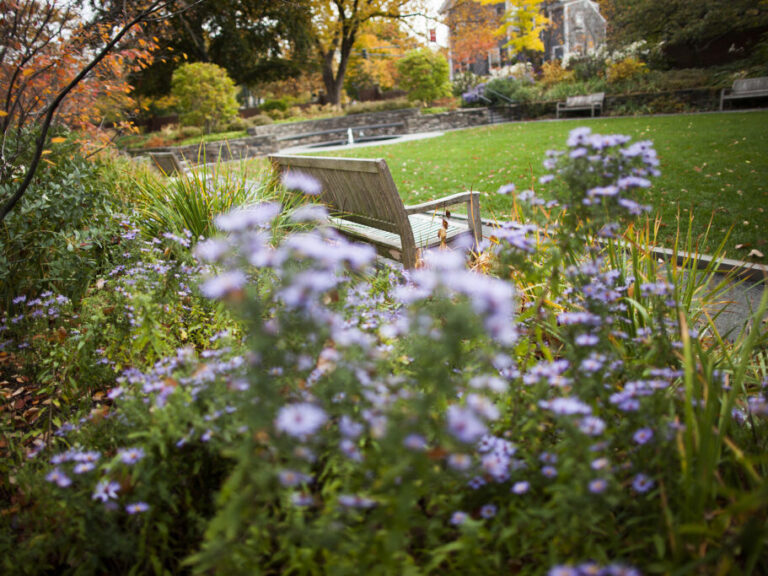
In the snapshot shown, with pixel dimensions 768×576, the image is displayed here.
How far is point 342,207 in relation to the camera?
389cm

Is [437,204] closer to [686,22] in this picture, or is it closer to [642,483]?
[642,483]

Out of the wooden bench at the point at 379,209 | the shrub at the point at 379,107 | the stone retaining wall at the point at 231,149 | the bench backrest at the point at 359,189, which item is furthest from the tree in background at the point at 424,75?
the wooden bench at the point at 379,209

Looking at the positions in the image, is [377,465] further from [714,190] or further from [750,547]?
[714,190]

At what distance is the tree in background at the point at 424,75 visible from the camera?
19.6 metres

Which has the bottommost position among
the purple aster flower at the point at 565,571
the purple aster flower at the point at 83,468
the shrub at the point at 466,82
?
the purple aster flower at the point at 565,571

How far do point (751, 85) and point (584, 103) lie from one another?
429 centimetres

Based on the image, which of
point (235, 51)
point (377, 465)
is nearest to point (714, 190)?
point (377, 465)

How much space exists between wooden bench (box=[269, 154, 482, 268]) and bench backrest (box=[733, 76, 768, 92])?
1181 cm

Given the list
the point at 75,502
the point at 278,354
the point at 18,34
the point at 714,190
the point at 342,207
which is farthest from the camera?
the point at 714,190

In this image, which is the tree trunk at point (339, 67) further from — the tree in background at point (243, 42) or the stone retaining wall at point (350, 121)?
the stone retaining wall at point (350, 121)

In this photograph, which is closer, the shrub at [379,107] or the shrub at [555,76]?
the shrub at [555,76]

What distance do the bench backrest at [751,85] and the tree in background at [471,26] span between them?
12.5m

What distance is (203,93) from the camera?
14.0 meters

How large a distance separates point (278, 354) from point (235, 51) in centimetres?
2223
